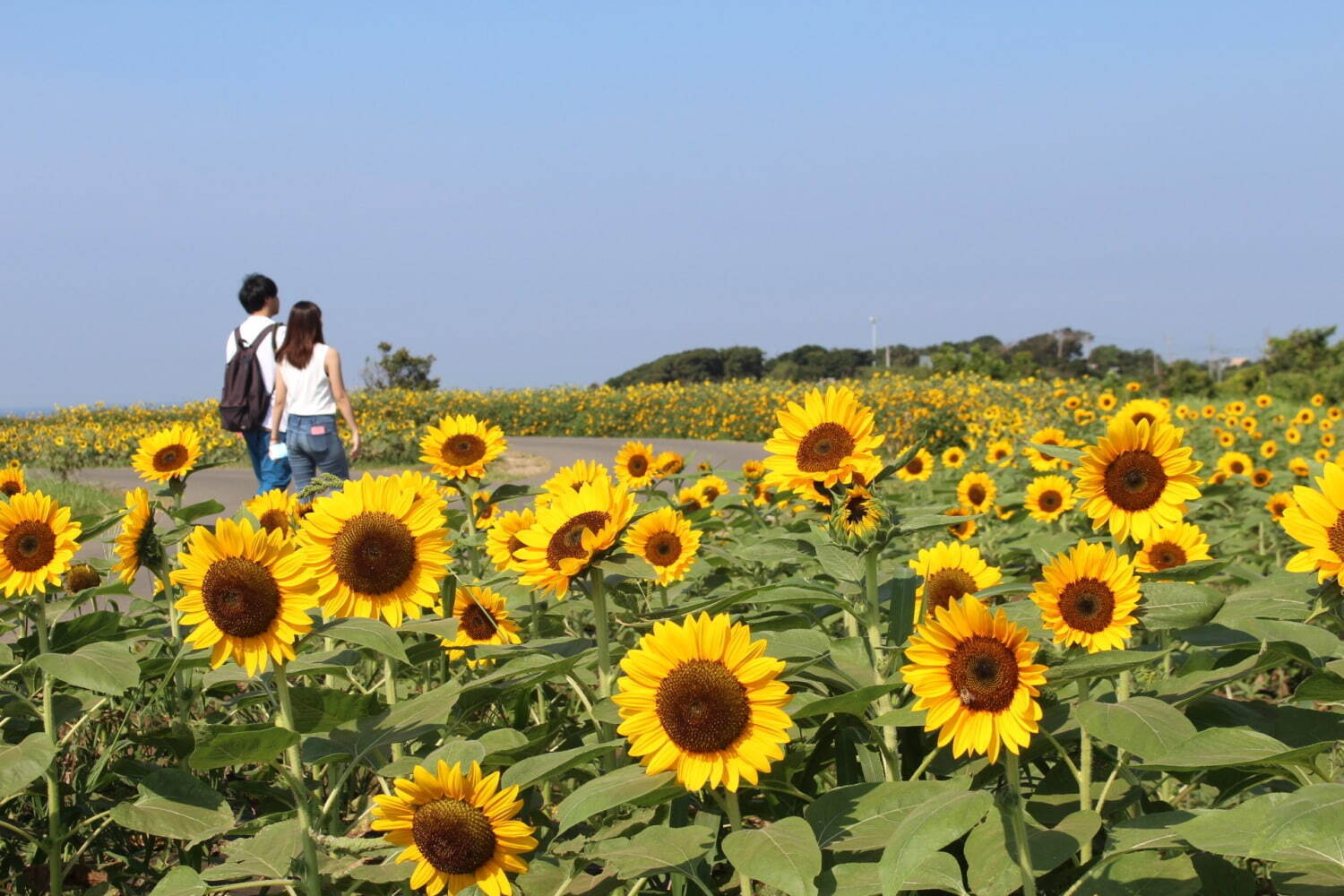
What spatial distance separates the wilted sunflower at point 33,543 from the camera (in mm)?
2658

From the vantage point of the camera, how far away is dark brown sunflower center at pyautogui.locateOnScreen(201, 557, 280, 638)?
204cm

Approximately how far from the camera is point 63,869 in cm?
269

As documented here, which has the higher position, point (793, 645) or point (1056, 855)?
point (793, 645)

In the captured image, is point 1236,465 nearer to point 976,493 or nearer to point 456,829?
point 976,493

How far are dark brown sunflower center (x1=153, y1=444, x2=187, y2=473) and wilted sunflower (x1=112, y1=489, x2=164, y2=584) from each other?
1070 mm

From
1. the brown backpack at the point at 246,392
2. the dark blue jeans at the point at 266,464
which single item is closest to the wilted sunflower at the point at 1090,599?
the dark blue jeans at the point at 266,464

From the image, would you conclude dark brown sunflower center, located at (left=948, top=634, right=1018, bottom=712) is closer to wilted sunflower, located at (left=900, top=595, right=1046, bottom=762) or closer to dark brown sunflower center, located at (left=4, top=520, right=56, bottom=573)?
wilted sunflower, located at (left=900, top=595, right=1046, bottom=762)

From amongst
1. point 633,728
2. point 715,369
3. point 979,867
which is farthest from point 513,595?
point 715,369

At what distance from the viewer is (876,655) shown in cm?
226

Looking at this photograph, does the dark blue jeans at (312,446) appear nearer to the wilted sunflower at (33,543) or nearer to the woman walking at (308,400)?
the woman walking at (308,400)

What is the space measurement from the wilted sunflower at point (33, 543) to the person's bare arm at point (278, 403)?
4172 millimetres

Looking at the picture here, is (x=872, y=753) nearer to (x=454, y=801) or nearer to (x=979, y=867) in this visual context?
(x=979, y=867)

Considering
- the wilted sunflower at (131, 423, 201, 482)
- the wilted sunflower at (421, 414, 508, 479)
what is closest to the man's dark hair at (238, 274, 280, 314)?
the wilted sunflower at (131, 423, 201, 482)

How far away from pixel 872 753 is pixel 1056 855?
1.81 ft
